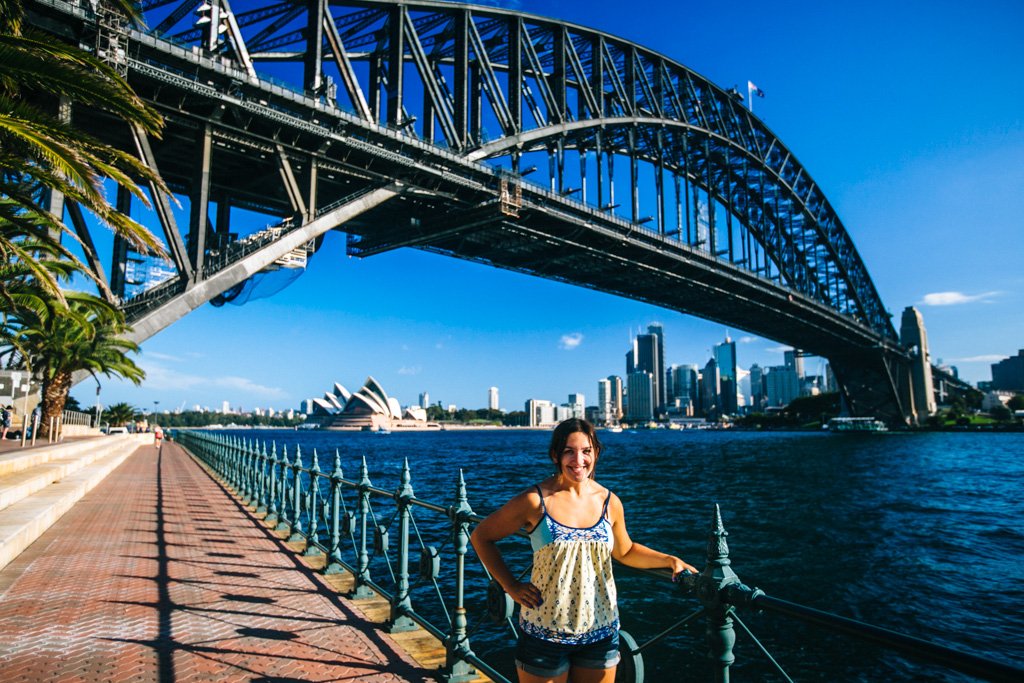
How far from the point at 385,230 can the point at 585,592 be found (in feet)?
132

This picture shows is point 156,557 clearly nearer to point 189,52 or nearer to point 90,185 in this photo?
point 90,185

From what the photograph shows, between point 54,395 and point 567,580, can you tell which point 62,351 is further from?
point 567,580

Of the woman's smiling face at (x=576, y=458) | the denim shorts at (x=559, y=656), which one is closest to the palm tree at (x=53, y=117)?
the woman's smiling face at (x=576, y=458)

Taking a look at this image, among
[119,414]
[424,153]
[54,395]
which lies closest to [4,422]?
[54,395]

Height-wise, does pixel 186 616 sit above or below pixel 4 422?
below

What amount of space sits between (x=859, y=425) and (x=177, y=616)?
110 m

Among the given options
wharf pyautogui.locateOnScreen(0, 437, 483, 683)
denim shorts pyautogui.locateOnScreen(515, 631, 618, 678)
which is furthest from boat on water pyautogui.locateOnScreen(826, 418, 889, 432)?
denim shorts pyautogui.locateOnScreen(515, 631, 618, 678)

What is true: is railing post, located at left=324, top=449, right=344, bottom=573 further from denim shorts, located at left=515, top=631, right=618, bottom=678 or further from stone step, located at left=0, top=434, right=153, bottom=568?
denim shorts, located at left=515, top=631, right=618, bottom=678

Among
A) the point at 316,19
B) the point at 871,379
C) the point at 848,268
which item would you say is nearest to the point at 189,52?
the point at 316,19

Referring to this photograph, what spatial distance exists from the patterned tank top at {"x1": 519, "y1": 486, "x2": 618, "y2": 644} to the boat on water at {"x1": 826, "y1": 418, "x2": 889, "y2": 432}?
351ft

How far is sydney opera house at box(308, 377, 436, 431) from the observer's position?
489 feet

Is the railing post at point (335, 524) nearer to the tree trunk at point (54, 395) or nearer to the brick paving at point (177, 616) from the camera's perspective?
the brick paving at point (177, 616)

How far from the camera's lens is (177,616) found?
6.02 metres

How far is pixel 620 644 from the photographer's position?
3.09 meters
